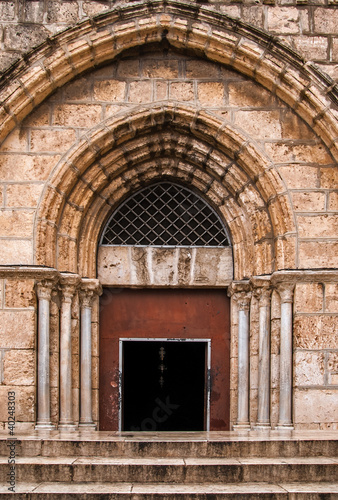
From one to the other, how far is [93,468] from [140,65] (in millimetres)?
4265

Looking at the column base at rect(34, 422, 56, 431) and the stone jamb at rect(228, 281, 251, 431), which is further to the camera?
the stone jamb at rect(228, 281, 251, 431)

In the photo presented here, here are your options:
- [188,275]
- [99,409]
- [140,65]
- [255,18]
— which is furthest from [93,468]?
[255,18]

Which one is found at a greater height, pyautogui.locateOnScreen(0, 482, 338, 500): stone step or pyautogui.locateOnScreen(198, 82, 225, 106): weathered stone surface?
pyautogui.locateOnScreen(198, 82, 225, 106): weathered stone surface

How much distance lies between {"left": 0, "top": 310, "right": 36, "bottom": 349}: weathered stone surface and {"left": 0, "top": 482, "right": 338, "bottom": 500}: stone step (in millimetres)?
1936

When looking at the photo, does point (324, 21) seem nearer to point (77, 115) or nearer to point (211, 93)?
point (211, 93)

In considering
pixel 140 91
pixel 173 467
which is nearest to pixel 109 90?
pixel 140 91

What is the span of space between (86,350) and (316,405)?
2481mm

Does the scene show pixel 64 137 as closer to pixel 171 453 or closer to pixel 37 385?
pixel 37 385

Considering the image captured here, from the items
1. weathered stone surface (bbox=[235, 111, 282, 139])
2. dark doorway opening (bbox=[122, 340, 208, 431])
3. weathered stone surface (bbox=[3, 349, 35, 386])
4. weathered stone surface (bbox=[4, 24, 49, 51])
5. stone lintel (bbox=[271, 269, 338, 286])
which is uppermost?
weathered stone surface (bbox=[4, 24, 49, 51])

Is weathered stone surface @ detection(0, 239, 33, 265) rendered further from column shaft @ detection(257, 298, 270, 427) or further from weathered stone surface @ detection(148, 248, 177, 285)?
column shaft @ detection(257, 298, 270, 427)

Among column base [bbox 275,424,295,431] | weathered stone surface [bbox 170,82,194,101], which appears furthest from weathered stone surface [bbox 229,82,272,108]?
column base [bbox 275,424,295,431]

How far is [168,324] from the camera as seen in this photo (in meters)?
7.65

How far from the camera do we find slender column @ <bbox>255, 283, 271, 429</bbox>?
705cm

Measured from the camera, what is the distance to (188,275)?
762 centimetres
